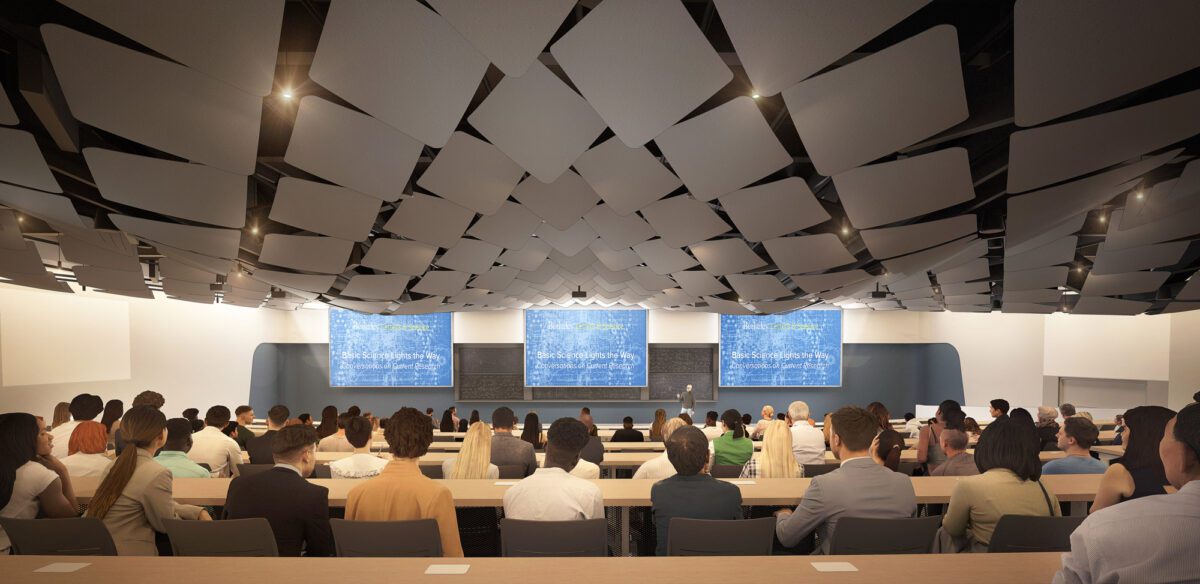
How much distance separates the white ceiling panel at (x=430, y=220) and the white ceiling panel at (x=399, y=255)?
564mm

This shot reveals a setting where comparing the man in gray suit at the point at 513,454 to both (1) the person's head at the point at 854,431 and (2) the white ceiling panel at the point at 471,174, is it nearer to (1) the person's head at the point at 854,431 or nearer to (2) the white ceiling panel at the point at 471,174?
(2) the white ceiling panel at the point at 471,174

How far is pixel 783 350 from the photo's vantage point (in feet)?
47.6

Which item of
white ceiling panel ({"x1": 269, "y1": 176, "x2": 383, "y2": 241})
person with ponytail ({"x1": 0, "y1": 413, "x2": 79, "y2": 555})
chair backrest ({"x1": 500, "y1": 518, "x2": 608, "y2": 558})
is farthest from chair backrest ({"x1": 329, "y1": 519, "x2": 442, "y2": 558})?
white ceiling panel ({"x1": 269, "y1": 176, "x2": 383, "y2": 241})

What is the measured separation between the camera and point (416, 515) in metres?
2.68

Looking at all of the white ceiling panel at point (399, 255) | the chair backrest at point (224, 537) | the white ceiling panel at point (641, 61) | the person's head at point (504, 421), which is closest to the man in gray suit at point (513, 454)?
the person's head at point (504, 421)

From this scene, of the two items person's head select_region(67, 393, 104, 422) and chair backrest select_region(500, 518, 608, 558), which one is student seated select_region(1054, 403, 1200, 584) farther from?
person's head select_region(67, 393, 104, 422)

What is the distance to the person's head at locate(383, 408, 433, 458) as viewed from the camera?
2809 millimetres

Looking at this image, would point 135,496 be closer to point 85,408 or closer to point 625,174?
point 625,174

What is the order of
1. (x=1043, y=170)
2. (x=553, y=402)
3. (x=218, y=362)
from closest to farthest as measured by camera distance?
(x=1043, y=170)
(x=218, y=362)
(x=553, y=402)

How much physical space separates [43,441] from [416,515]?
214cm

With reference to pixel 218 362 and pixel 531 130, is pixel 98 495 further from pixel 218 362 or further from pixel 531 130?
pixel 218 362

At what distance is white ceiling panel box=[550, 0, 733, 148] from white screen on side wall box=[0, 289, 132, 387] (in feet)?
33.5

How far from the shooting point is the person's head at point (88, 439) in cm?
443

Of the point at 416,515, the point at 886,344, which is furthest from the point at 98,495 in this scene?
the point at 886,344
